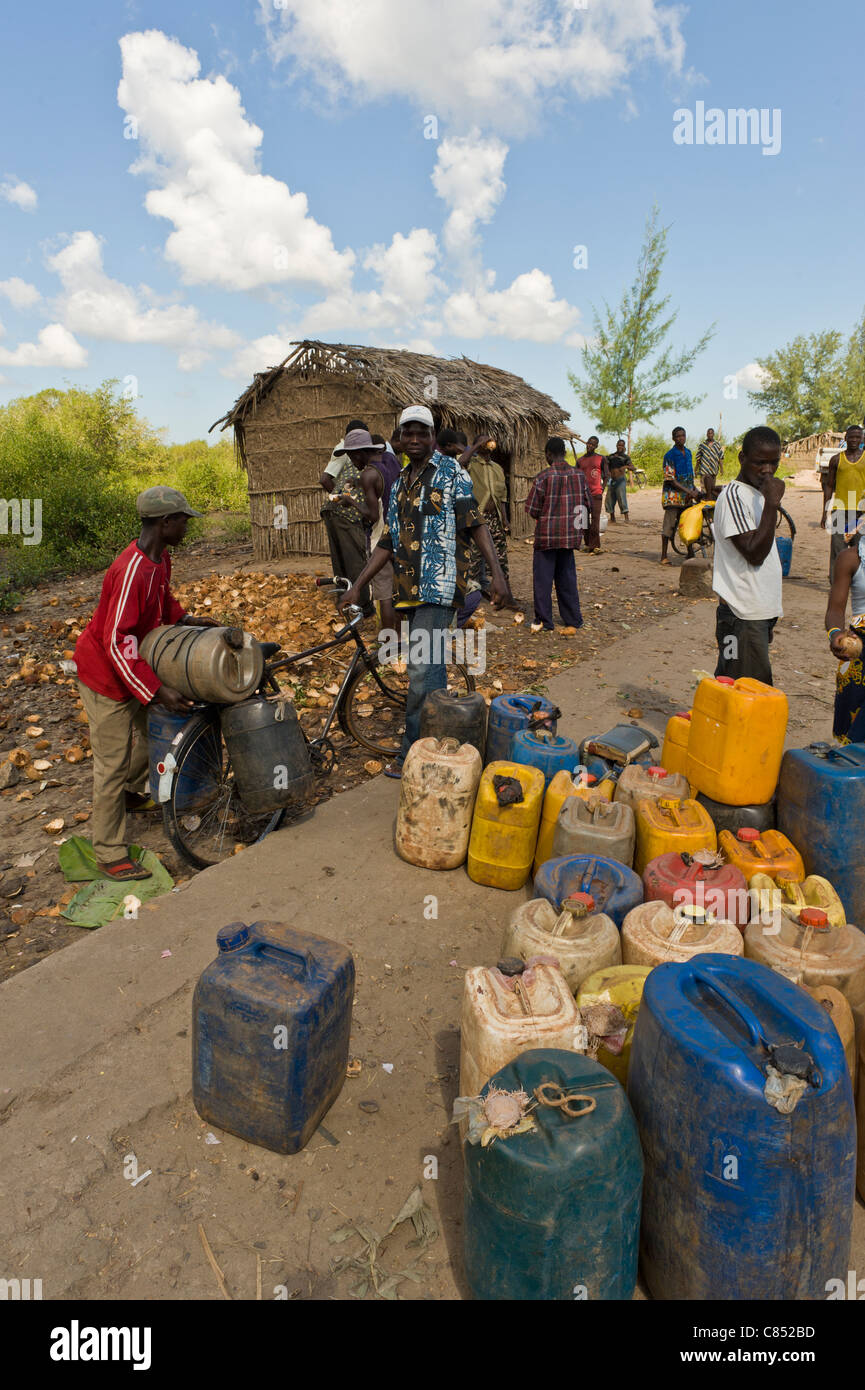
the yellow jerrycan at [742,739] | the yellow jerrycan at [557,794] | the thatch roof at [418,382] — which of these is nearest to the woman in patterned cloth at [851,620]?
the yellow jerrycan at [742,739]

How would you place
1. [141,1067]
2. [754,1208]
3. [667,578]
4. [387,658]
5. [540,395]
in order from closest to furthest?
[754,1208]
[141,1067]
[387,658]
[667,578]
[540,395]

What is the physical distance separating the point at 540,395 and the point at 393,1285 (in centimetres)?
1814

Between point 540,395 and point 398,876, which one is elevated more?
point 540,395

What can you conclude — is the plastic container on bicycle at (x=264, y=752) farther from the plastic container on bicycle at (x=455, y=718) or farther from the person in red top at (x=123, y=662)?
the plastic container on bicycle at (x=455, y=718)

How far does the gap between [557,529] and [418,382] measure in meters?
5.87

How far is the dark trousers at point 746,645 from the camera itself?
13.4 ft

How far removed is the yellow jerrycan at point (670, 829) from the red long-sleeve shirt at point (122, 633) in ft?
8.14

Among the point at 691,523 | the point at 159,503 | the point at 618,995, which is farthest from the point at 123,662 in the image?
the point at 691,523

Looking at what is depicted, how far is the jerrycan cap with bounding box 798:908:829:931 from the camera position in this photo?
2293mm

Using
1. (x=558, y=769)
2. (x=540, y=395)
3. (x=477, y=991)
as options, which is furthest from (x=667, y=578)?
(x=477, y=991)

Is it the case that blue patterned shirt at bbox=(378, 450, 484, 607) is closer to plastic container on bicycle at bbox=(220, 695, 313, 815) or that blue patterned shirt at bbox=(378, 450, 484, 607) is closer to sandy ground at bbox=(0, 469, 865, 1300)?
plastic container on bicycle at bbox=(220, 695, 313, 815)

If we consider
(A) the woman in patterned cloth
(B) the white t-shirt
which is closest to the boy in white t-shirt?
(B) the white t-shirt

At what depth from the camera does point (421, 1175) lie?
2.26 m
